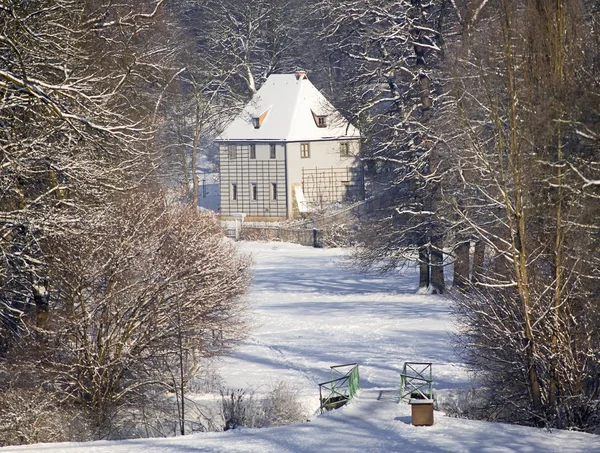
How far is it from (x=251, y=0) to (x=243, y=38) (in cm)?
284

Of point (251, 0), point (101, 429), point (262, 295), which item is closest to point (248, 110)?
point (251, 0)

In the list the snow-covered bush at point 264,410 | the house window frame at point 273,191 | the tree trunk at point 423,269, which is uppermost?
the house window frame at point 273,191

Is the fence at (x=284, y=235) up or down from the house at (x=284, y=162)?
down

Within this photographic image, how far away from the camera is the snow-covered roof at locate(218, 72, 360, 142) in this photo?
176ft

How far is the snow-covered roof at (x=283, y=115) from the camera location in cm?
5372

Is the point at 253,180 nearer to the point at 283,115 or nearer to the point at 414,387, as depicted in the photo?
the point at 283,115

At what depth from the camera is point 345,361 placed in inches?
876

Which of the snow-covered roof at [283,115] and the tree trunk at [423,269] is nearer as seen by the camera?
the tree trunk at [423,269]

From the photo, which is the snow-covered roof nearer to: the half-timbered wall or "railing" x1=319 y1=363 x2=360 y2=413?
the half-timbered wall

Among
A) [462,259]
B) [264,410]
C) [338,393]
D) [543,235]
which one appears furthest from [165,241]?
[462,259]

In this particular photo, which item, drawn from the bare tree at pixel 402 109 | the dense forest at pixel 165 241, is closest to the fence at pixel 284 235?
Answer: the bare tree at pixel 402 109

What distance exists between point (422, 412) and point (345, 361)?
6.96 m

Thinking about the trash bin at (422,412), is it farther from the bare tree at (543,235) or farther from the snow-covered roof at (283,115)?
the snow-covered roof at (283,115)

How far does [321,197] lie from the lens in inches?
2069
